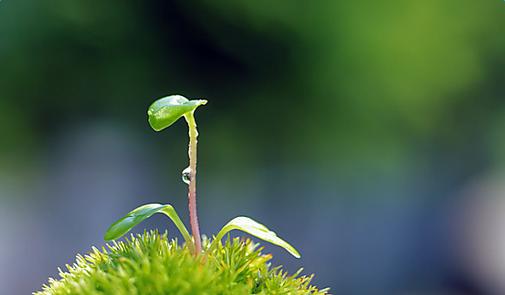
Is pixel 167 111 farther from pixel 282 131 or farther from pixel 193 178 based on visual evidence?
pixel 282 131

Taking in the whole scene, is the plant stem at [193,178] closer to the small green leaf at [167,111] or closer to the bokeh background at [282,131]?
the small green leaf at [167,111]

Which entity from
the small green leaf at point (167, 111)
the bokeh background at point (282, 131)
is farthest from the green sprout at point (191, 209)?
the bokeh background at point (282, 131)

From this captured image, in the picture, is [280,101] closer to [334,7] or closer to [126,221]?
[334,7]

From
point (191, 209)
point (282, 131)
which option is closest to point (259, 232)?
point (191, 209)

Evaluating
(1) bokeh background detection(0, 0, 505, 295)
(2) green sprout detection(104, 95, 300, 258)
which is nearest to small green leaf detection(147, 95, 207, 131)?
(2) green sprout detection(104, 95, 300, 258)

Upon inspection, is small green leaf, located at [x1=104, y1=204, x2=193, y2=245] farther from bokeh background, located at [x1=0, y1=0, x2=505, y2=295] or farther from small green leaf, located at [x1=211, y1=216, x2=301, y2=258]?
bokeh background, located at [x1=0, y1=0, x2=505, y2=295]
